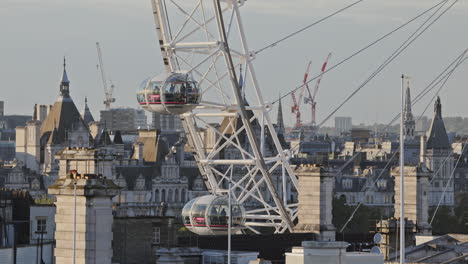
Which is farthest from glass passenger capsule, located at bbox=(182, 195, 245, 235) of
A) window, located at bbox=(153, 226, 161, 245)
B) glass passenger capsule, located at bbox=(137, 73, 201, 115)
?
glass passenger capsule, located at bbox=(137, 73, 201, 115)

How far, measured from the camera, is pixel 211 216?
233 ft

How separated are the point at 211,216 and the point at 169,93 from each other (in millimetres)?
13468

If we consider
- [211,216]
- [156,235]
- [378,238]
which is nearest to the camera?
Answer: [378,238]

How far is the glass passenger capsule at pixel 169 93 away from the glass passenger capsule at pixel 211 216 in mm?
10679

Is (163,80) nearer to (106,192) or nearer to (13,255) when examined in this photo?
(13,255)

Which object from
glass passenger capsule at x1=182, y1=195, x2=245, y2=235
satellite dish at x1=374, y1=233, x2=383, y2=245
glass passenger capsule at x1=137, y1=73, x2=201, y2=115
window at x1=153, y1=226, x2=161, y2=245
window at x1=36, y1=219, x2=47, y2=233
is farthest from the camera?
glass passenger capsule at x1=137, y1=73, x2=201, y2=115

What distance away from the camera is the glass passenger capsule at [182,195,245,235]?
7081 centimetres

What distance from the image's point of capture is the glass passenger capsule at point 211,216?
70.8 meters

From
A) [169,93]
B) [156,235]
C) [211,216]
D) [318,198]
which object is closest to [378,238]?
[318,198]

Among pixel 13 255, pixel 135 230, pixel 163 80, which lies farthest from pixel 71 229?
pixel 163 80

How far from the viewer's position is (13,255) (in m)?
47.7

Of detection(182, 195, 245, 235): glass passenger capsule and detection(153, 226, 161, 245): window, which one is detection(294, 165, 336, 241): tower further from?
detection(182, 195, 245, 235): glass passenger capsule

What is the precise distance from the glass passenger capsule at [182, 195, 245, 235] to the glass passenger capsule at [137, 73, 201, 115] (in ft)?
35.0

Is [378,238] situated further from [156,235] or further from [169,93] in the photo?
[169,93]
